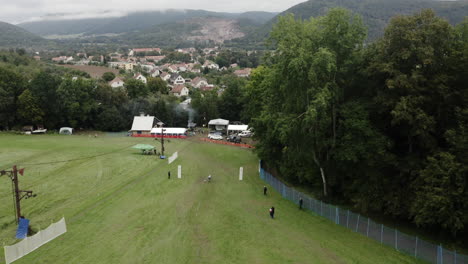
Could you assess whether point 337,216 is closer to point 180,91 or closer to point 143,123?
point 143,123

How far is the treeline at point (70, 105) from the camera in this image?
64562 mm

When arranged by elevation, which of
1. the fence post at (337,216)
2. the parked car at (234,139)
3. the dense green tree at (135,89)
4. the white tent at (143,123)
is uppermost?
the dense green tree at (135,89)

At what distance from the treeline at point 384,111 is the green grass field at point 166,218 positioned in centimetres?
359

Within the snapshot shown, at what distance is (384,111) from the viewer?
928 inches

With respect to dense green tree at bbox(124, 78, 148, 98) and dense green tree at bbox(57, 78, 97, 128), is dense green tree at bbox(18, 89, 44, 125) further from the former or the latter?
dense green tree at bbox(124, 78, 148, 98)

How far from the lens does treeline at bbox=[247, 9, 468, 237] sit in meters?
19.4

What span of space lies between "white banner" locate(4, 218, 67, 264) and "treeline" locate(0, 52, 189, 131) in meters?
48.8

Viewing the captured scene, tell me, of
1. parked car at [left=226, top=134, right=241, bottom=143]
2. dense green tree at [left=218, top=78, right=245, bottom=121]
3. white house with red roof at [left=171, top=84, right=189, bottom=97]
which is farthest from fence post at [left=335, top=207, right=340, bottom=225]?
white house with red roof at [left=171, top=84, right=189, bottom=97]

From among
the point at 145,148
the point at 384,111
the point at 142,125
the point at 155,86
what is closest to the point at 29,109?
the point at 142,125

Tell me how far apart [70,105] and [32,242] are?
51.2 metres

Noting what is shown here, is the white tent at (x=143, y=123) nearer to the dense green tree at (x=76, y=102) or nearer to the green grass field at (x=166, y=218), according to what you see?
the dense green tree at (x=76, y=102)

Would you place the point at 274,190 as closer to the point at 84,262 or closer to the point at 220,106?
the point at 84,262

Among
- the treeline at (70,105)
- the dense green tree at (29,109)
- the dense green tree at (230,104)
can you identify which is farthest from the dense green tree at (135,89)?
the dense green tree at (29,109)

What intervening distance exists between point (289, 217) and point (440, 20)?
16.3 m
